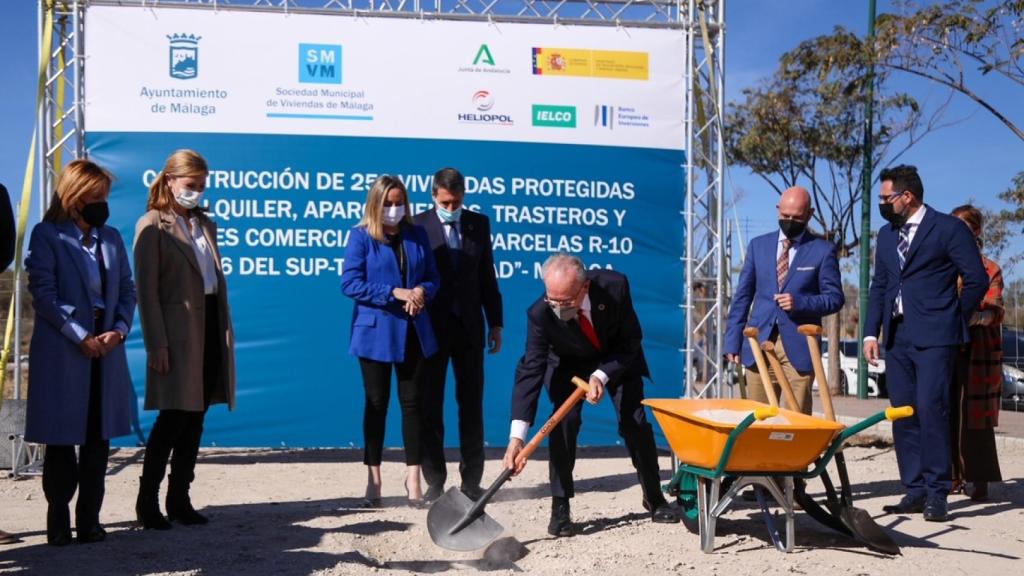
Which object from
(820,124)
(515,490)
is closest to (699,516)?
(515,490)

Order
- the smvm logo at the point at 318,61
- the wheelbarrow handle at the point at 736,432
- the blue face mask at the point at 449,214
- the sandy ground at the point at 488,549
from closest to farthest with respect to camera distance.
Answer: the wheelbarrow handle at the point at 736,432, the sandy ground at the point at 488,549, the blue face mask at the point at 449,214, the smvm logo at the point at 318,61

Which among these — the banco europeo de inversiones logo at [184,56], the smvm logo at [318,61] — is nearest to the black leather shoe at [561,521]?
the smvm logo at [318,61]

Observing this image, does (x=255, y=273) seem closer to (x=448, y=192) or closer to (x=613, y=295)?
(x=448, y=192)

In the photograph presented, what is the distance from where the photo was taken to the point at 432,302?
5484 mm

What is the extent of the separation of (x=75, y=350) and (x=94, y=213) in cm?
61

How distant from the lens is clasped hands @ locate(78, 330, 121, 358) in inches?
167

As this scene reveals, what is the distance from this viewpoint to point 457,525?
4.14m

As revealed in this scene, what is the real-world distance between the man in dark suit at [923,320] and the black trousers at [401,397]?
2519 millimetres

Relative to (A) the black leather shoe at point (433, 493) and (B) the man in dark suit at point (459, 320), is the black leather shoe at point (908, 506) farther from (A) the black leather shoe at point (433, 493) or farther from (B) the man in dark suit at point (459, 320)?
(A) the black leather shoe at point (433, 493)

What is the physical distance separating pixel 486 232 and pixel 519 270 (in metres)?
1.53

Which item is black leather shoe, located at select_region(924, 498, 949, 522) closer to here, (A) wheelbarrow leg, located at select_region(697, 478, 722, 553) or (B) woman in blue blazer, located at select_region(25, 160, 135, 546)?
(A) wheelbarrow leg, located at select_region(697, 478, 722, 553)

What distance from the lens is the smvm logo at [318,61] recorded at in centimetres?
692

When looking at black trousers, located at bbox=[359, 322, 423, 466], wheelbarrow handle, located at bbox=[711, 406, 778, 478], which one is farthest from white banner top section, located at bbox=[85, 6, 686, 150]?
wheelbarrow handle, located at bbox=[711, 406, 778, 478]

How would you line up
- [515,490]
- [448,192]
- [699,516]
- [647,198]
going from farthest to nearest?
[647,198] → [515,490] → [448,192] → [699,516]
